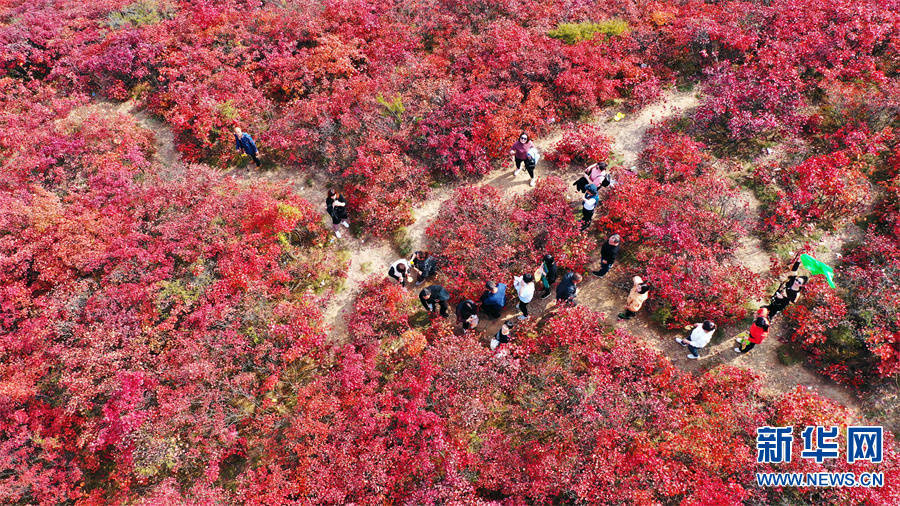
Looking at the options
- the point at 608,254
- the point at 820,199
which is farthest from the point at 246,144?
the point at 820,199

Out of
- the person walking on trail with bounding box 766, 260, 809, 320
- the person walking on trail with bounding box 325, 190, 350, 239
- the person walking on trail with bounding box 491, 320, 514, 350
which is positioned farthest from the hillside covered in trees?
the person walking on trail with bounding box 766, 260, 809, 320

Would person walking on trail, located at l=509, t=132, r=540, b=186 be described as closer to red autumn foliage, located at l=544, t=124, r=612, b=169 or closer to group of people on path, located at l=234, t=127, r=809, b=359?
group of people on path, located at l=234, t=127, r=809, b=359

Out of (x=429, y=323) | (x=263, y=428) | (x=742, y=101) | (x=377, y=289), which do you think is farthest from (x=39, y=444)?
(x=742, y=101)

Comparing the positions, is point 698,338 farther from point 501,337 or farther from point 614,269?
point 501,337

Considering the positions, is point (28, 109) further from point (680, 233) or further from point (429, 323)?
point (680, 233)

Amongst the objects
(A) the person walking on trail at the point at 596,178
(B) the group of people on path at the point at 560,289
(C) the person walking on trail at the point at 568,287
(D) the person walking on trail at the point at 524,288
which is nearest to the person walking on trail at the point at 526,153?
(B) the group of people on path at the point at 560,289

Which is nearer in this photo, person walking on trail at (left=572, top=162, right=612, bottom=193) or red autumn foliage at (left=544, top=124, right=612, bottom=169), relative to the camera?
person walking on trail at (left=572, top=162, right=612, bottom=193)
